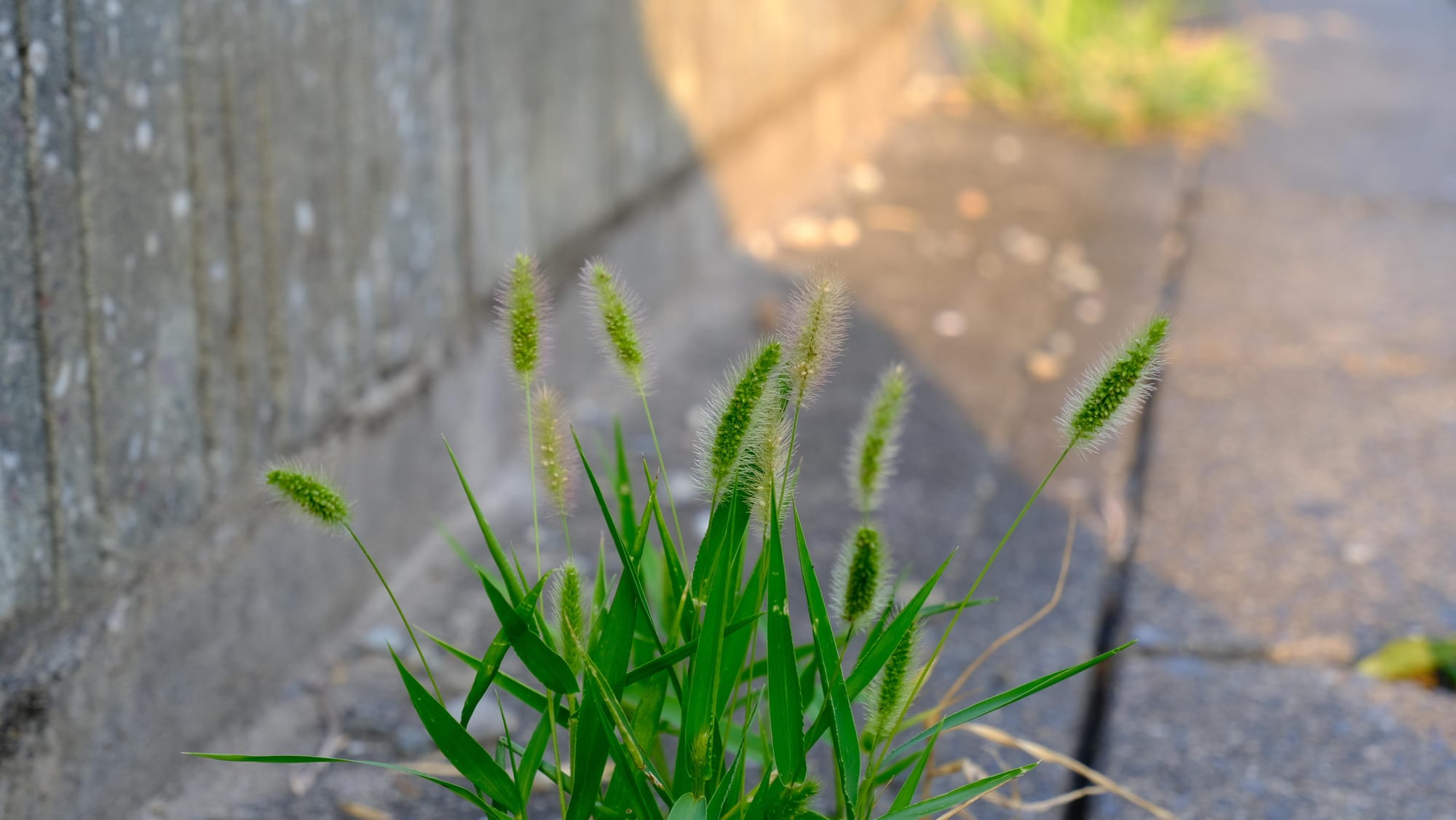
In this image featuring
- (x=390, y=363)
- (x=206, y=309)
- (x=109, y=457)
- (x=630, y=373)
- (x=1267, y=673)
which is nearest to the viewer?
(x=630, y=373)

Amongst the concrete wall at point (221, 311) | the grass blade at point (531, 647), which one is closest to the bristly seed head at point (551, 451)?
the grass blade at point (531, 647)

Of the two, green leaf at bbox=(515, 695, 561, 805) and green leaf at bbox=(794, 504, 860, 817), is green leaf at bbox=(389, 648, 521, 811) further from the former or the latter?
green leaf at bbox=(794, 504, 860, 817)

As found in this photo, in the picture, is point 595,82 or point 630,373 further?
point 595,82

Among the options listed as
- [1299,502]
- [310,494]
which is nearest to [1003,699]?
[310,494]

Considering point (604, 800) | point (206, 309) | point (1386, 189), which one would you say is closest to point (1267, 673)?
point (604, 800)

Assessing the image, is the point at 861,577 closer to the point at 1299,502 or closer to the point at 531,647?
the point at 531,647

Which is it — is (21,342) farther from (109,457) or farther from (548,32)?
(548,32)
